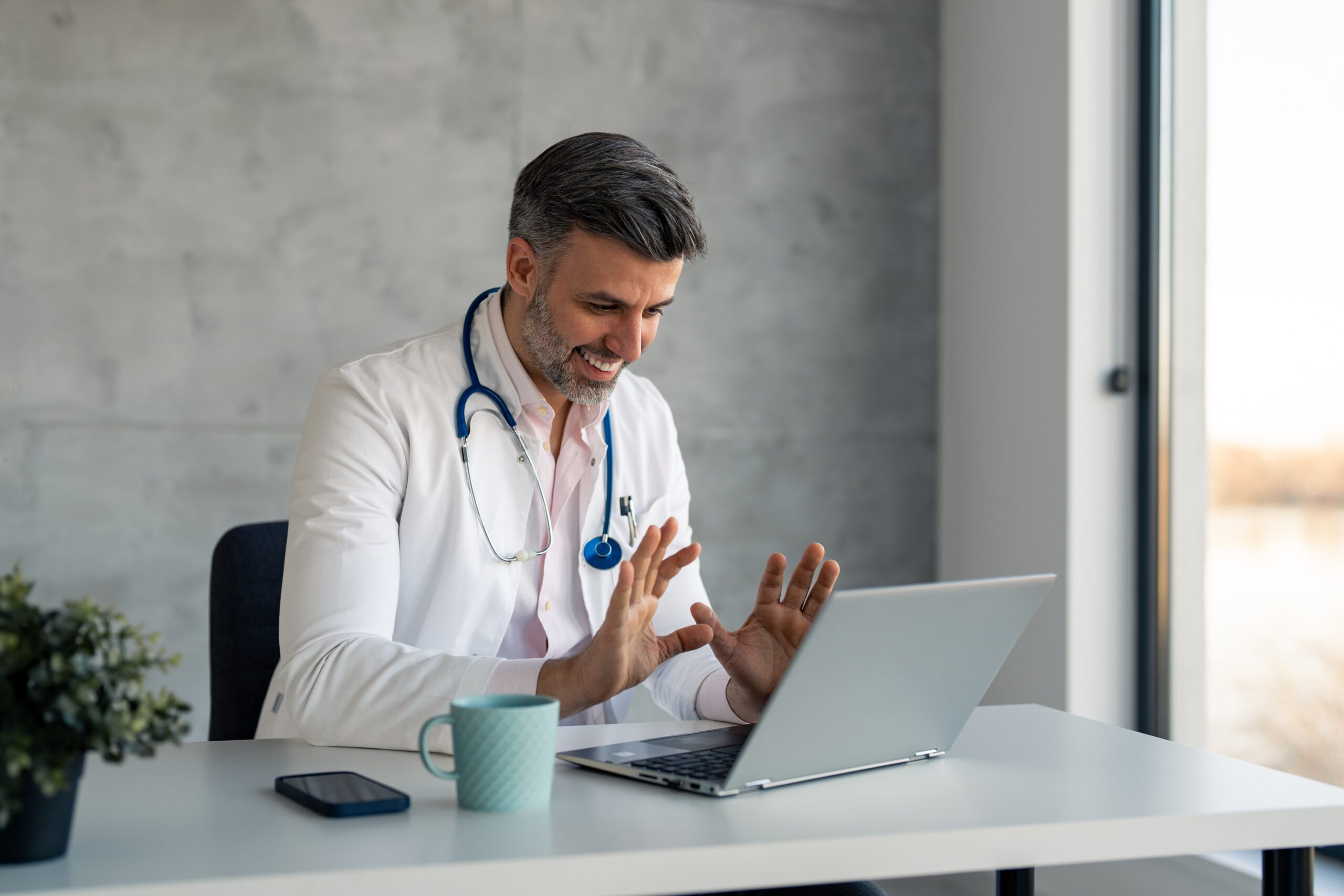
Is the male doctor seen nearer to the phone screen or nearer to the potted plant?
the phone screen

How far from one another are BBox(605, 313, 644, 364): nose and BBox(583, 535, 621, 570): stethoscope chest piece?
271 millimetres

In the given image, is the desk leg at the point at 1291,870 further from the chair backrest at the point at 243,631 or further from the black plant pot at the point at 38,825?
the chair backrest at the point at 243,631

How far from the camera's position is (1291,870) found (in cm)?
113

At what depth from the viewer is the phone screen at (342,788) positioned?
1036mm

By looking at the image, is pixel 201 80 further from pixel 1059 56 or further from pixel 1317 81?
pixel 1317 81

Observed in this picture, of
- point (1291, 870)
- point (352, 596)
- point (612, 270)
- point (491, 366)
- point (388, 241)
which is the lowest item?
point (1291, 870)

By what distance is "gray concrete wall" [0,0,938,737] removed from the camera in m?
2.61

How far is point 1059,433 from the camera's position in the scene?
2.88 m

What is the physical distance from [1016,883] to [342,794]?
775mm

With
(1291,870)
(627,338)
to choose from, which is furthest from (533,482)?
(1291,870)

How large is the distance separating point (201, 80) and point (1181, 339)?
2303 mm

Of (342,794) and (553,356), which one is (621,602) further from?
(553,356)

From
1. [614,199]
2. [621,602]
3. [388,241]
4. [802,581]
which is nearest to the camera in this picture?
[621,602]

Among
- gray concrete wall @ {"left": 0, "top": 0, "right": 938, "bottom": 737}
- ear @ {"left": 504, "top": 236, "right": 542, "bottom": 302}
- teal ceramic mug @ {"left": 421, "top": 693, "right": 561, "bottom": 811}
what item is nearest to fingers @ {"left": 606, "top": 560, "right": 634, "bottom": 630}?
teal ceramic mug @ {"left": 421, "top": 693, "right": 561, "bottom": 811}
